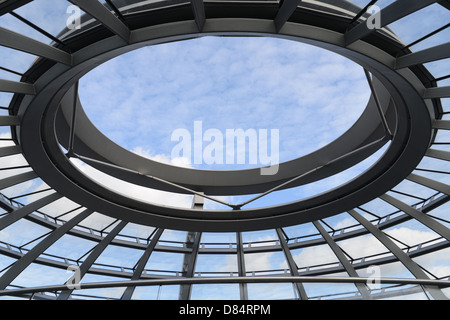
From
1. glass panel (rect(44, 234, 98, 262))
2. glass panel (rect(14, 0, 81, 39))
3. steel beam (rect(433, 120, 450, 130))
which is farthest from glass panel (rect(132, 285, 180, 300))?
glass panel (rect(44, 234, 98, 262))

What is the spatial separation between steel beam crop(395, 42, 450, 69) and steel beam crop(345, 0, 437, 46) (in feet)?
6.17

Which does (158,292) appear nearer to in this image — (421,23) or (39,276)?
(421,23)

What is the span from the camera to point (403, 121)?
14.3m

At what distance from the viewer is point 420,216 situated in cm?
2034

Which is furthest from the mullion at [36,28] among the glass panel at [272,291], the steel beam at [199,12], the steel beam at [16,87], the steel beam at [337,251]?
the steel beam at [337,251]

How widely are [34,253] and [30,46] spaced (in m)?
15.9

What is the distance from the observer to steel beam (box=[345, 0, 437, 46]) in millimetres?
8789

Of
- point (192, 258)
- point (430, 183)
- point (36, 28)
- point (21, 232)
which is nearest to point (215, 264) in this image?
point (192, 258)

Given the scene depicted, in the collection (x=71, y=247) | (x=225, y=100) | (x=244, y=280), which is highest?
(x=225, y=100)

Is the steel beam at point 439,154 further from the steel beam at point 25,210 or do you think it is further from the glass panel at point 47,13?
the steel beam at point 25,210

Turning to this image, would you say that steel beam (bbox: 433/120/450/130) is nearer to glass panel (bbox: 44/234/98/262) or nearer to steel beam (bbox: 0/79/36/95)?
steel beam (bbox: 0/79/36/95)

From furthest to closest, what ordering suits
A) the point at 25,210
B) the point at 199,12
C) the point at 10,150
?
the point at 25,210 < the point at 10,150 < the point at 199,12

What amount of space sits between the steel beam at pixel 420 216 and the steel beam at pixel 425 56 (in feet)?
33.9

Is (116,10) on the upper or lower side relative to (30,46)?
upper
